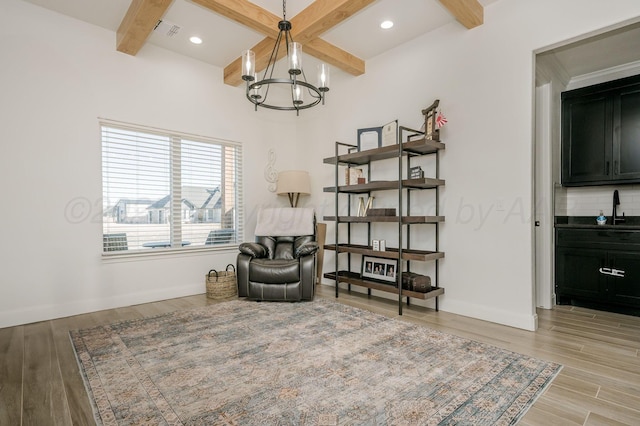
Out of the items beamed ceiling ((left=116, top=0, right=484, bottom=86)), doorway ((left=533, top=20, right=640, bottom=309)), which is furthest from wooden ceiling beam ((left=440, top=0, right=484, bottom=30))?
doorway ((left=533, top=20, right=640, bottom=309))

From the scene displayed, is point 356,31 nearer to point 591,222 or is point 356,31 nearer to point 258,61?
point 258,61

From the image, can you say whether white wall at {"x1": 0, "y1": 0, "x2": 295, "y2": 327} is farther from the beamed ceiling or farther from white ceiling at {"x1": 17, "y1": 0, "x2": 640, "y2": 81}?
the beamed ceiling

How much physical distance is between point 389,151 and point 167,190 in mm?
2751

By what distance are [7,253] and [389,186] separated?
147 inches

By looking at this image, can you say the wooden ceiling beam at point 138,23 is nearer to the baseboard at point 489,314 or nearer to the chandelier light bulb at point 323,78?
the chandelier light bulb at point 323,78

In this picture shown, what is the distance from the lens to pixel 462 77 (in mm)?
3400

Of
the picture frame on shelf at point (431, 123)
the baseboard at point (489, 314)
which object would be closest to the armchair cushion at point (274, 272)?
the baseboard at point (489, 314)

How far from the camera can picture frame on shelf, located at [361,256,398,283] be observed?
12.3 feet

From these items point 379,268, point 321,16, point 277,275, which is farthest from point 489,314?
point 321,16

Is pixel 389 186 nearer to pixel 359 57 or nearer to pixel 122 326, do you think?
pixel 359 57

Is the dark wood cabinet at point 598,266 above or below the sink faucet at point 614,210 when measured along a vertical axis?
below

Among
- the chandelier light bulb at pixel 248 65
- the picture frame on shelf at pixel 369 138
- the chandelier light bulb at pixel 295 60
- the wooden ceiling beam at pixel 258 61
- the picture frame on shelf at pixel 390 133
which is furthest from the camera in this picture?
the picture frame on shelf at pixel 369 138

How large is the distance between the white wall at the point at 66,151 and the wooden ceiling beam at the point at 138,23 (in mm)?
190

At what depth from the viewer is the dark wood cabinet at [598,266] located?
3.34 meters
